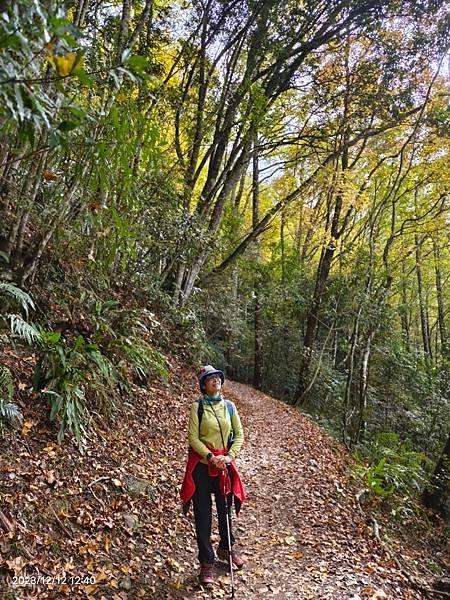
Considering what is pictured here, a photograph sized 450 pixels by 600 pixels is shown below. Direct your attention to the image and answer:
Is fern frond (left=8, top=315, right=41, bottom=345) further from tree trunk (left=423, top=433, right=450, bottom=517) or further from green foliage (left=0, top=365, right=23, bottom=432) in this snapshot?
tree trunk (left=423, top=433, right=450, bottom=517)

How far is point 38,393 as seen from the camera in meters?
4.76

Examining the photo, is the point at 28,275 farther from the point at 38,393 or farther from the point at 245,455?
the point at 245,455

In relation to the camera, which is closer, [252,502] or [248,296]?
[252,502]

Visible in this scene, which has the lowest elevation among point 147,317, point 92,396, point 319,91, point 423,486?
point 423,486

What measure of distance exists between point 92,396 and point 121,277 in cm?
415

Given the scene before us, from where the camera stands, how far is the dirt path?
14.0 ft

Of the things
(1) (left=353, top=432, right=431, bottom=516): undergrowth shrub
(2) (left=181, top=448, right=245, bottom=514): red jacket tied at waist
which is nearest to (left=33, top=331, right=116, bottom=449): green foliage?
(2) (left=181, top=448, right=245, bottom=514): red jacket tied at waist

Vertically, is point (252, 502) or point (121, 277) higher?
point (121, 277)

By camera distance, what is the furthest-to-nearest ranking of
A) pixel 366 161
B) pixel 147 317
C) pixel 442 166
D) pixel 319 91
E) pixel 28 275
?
pixel 366 161, pixel 442 166, pixel 319 91, pixel 147 317, pixel 28 275

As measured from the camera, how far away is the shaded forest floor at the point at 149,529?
3.48 metres

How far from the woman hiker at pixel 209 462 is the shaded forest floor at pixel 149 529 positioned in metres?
0.55

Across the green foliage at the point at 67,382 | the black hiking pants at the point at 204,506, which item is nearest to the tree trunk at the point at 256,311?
the green foliage at the point at 67,382

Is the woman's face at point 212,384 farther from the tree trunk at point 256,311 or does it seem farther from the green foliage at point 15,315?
the tree trunk at point 256,311

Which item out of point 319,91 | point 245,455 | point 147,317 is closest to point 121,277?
point 147,317
